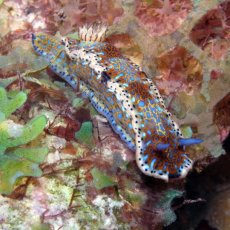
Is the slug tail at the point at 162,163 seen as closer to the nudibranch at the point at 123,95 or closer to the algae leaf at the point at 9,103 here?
the nudibranch at the point at 123,95

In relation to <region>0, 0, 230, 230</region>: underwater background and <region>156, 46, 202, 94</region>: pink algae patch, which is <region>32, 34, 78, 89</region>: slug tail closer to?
<region>0, 0, 230, 230</region>: underwater background

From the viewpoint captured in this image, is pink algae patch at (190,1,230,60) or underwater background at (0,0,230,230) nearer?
underwater background at (0,0,230,230)

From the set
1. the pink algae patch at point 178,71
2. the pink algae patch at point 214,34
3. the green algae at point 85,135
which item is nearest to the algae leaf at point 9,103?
A: the green algae at point 85,135

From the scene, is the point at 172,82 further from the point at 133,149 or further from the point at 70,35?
the point at 70,35

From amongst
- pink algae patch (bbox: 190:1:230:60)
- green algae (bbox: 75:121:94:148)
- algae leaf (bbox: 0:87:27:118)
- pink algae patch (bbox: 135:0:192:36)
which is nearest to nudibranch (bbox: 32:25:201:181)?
green algae (bbox: 75:121:94:148)

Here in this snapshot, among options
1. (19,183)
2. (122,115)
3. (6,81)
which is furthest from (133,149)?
(6,81)

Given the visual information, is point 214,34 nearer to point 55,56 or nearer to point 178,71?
point 178,71
